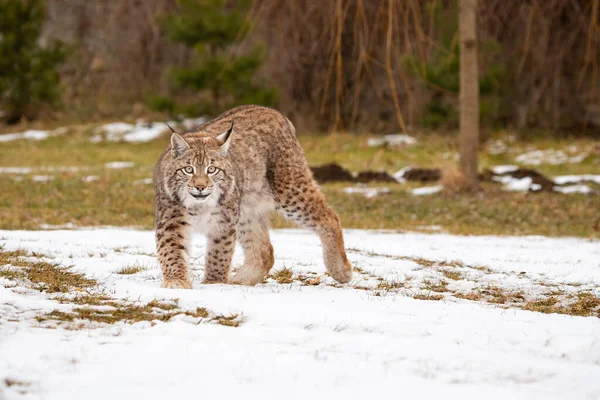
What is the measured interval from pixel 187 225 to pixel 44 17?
22.4m

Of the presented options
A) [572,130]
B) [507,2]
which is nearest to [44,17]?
[507,2]

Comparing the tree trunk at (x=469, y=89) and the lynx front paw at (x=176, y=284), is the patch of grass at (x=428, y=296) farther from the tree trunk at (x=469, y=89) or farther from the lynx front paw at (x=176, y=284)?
the tree trunk at (x=469, y=89)

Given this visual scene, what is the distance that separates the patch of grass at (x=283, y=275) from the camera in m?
6.95

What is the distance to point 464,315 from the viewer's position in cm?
532

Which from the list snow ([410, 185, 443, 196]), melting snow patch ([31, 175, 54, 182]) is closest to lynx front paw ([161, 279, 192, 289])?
snow ([410, 185, 443, 196])

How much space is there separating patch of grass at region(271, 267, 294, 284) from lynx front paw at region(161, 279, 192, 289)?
1171 mm

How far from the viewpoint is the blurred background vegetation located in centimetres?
2152

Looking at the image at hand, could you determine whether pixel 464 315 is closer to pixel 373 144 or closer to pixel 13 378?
pixel 13 378

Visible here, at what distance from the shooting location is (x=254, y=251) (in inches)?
273

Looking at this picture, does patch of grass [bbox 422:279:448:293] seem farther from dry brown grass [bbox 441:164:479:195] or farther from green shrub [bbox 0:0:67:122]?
green shrub [bbox 0:0:67:122]

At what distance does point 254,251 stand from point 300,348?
2592 mm

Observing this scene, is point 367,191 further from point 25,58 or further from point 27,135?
point 25,58

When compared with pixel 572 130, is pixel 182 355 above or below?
above

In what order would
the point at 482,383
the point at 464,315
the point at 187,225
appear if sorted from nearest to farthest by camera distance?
the point at 482,383, the point at 464,315, the point at 187,225
